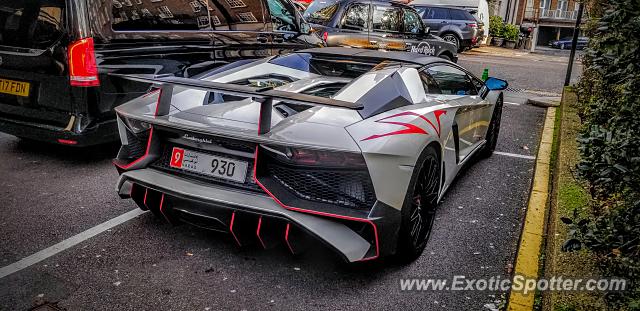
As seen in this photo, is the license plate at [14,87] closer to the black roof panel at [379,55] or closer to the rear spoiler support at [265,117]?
the black roof panel at [379,55]

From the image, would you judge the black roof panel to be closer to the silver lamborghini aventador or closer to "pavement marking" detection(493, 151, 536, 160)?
the silver lamborghini aventador

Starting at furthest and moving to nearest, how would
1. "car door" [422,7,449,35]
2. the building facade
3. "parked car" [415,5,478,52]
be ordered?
1. the building facade
2. "car door" [422,7,449,35]
3. "parked car" [415,5,478,52]

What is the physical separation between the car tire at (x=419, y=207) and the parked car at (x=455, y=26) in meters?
17.9

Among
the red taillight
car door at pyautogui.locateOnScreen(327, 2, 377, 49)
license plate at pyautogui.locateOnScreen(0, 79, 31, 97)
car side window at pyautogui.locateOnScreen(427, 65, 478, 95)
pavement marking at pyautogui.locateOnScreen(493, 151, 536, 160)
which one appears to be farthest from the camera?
car door at pyautogui.locateOnScreen(327, 2, 377, 49)

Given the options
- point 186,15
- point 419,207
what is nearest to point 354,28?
A: point 186,15

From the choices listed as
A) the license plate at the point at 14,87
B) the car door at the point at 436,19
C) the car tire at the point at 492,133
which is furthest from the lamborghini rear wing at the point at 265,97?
the car door at the point at 436,19

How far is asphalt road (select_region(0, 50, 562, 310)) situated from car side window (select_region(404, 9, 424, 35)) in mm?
6759

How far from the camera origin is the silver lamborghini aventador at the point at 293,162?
2.82 meters

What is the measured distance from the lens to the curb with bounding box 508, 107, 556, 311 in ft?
9.98

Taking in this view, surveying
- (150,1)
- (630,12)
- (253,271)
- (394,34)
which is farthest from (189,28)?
(394,34)

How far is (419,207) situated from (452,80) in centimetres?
175

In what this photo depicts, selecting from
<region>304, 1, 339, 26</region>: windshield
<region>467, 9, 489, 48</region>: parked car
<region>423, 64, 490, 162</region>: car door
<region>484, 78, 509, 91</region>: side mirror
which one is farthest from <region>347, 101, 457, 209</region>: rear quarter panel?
<region>467, 9, 489, 48</region>: parked car

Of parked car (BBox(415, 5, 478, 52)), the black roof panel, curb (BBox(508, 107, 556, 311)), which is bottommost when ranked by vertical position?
curb (BBox(508, 107, 556, 311))

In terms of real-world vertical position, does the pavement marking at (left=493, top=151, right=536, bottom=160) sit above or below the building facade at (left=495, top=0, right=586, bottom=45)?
below
